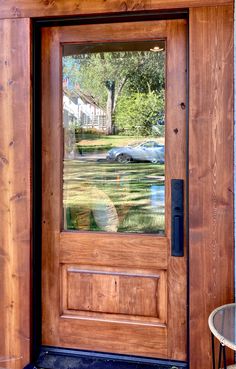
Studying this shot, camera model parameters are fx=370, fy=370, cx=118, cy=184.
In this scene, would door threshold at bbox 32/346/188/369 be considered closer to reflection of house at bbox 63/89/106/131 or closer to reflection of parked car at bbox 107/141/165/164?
reflection of parked car at bbox 107/141/165/164

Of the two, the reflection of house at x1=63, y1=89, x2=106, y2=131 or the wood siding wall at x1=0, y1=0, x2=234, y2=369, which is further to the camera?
the reflection of house at x1=63, y1=89, x2=106, y2=131

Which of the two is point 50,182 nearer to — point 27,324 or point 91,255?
point 91,255

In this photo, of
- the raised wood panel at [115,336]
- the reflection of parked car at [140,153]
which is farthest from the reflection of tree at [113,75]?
the raised wood panel at [115,336]

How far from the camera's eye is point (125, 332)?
2.16 m

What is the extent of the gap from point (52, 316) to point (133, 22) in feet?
5.89

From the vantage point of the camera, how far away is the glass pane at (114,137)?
2.14 metres

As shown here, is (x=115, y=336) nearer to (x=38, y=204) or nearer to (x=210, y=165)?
(x=38, y=204)

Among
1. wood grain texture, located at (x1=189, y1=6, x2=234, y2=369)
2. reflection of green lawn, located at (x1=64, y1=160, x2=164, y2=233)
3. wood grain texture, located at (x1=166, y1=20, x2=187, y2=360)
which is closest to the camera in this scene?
wood grain texture, located at (x1=189, y1=6, x2=234, y2=369)

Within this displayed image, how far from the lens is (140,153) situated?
218 cm

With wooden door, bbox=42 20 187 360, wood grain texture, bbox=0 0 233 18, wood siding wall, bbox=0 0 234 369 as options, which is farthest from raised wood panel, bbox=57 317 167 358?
wood grain texture, bbox=0 0 233 18

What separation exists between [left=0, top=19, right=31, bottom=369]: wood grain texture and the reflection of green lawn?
27 centimetres

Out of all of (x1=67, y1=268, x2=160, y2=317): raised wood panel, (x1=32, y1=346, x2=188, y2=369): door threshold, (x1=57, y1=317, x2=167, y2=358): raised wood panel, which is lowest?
(x1=32, y1=346, x2=188, y2=369): door threshold

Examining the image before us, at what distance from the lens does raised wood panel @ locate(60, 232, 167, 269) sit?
212 centimetres

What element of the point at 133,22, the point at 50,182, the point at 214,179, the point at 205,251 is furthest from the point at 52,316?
the point at 133,22
